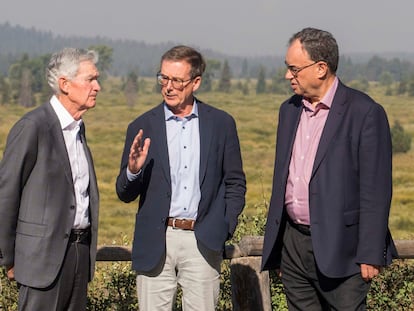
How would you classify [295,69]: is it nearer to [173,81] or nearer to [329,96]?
[329,96]

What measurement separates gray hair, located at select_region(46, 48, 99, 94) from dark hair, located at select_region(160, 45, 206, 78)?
0.48 metres

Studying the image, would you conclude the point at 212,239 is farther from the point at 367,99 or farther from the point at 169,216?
the point at 367,99

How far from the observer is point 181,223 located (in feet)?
13.9

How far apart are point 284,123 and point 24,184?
4.83ft

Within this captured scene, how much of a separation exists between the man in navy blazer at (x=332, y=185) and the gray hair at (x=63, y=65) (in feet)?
3.69

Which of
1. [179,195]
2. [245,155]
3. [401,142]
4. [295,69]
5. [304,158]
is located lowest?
[245,155]

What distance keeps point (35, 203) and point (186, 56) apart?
1183 millimetres

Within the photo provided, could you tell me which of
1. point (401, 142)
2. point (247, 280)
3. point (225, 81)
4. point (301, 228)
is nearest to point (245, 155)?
point (401, 142)

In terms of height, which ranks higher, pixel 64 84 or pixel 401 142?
pixel 64 84

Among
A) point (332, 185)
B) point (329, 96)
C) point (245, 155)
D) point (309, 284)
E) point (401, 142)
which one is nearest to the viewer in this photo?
point (332, 185)

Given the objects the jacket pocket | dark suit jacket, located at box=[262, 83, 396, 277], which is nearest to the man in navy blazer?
dark suit jacket, located at box=[262, 83, 396, 277]

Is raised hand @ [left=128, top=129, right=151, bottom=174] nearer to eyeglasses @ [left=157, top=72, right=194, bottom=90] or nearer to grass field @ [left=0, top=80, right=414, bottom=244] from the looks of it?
eyeglasses @ [left=157, top=72, right=194, bottom=90]

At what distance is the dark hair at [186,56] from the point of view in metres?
4.25

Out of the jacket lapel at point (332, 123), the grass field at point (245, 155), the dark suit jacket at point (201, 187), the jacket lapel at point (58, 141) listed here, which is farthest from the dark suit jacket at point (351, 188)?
the grass field at point (245, 155)
